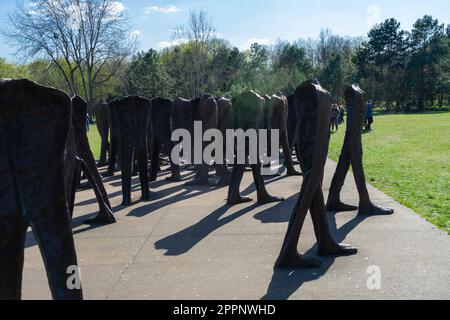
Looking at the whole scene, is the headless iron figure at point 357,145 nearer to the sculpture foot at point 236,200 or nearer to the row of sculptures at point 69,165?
the row of sculptures at point 69,165

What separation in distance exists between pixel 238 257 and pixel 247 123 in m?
3.44

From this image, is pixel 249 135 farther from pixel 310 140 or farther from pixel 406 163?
pixel 406 163

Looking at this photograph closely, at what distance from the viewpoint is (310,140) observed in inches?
183

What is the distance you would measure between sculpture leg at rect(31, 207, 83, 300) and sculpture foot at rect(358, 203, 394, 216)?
496 cm

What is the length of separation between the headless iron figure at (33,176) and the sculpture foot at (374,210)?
5.02 m

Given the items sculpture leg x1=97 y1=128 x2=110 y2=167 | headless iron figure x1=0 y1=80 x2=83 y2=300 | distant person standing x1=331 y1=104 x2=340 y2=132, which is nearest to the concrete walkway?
headless iron figure x1=0 y1=80 x2=83 y2=300

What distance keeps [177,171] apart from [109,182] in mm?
1797

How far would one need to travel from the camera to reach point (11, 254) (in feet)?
9.71

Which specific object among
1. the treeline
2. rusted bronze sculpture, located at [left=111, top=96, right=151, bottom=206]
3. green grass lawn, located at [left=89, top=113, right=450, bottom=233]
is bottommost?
green grass lawn, located at [left=89, top=113, right=450, bottom=233]

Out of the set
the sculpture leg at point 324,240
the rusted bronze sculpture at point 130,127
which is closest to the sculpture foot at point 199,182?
the rusted bronze sculpture at point 130,127

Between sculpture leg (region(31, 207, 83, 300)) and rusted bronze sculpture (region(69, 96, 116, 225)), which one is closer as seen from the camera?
sculpture leg (region(31, 207, 83, 300))

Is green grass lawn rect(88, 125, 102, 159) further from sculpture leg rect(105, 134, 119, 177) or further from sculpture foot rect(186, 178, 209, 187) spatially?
sculpture foot rect(186, 178, 209, 187)

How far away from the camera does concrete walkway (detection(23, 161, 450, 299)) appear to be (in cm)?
412
